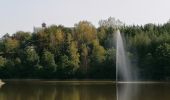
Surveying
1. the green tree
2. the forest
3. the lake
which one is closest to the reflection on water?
the lake

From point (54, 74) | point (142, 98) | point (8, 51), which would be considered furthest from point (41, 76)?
point (142, 98)

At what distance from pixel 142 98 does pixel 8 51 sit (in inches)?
2103

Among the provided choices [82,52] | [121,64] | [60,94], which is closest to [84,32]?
[82,52]

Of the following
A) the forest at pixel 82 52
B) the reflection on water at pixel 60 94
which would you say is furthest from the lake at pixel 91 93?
the forest at pixel 82 52

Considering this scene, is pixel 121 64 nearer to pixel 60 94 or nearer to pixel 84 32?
pixel 84 32

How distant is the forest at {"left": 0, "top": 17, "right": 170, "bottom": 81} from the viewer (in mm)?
60031

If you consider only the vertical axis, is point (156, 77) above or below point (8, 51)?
below

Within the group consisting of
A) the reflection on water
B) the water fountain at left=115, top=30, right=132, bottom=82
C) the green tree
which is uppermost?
the green tree

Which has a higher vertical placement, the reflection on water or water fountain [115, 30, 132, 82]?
water fountain [115, 30, 132, 82]

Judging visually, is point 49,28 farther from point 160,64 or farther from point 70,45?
point 160,64

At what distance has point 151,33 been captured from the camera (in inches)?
2699

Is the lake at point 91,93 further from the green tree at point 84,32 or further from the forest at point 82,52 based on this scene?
the green tree at point 84,32

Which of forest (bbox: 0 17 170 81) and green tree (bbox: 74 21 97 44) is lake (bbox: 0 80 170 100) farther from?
green tree (bbox: 74 21 97 44)

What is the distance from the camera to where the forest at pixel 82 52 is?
2363 inches
